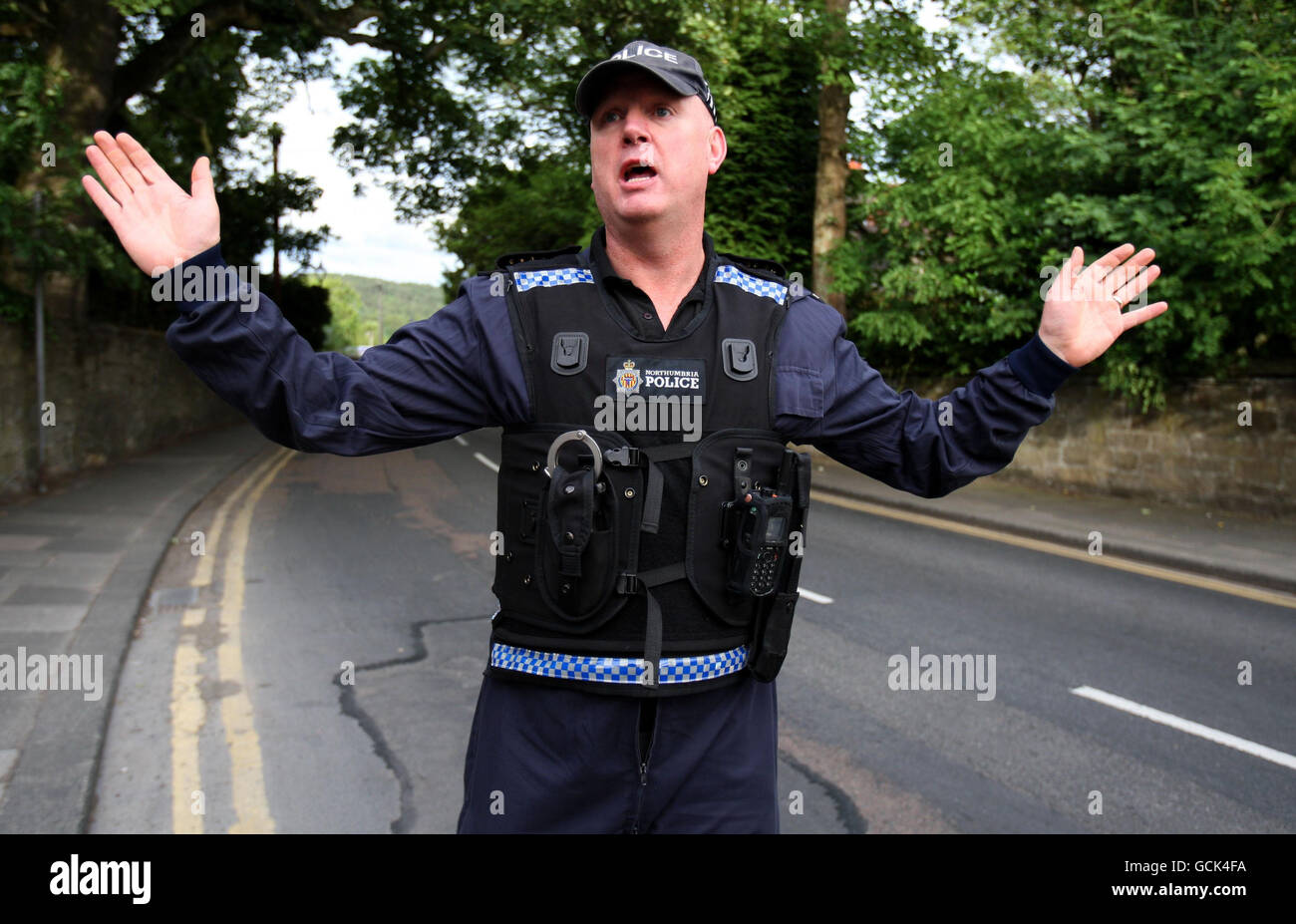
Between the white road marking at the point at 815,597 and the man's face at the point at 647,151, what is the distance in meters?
5.78

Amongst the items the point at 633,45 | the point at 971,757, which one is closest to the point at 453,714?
the point at 971,757

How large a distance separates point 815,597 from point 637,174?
19.7 ft

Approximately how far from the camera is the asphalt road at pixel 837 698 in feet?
13.7

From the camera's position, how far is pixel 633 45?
6.64 feet

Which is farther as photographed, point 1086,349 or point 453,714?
point 453,714

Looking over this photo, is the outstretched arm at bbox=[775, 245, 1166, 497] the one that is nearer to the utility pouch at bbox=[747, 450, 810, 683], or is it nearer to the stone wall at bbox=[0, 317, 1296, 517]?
the utility pouch at bbox=[747, 450, 810, 683]

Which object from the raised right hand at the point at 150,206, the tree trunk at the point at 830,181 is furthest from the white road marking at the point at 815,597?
the tree trunk at the point at 830,181

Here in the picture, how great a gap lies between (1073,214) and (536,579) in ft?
35.7

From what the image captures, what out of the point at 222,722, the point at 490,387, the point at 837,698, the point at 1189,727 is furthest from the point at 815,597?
the point at 490,387

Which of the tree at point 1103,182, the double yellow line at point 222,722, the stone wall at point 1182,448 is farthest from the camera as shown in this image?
the stone wall at point 1182,448

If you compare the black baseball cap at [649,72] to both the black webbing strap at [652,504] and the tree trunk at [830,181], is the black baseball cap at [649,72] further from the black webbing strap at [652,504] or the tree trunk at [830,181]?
the tree trunk at [830,181]

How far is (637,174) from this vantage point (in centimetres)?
200

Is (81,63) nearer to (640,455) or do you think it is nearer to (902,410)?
(640,455)
